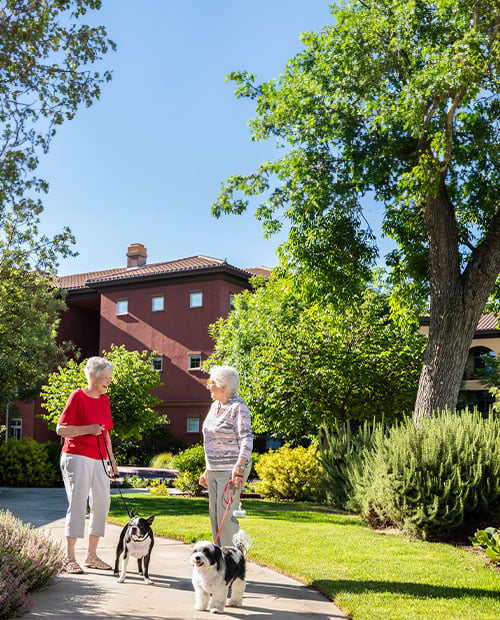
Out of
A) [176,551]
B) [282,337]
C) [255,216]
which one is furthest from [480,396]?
[176,551]

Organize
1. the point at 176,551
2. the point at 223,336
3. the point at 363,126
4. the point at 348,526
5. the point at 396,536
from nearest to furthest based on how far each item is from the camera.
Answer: the point at 176,551, the point at 396,536, the point at 348,526, the point at 363,126, the point at 223,336

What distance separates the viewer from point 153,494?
1731 cm

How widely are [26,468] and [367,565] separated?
51.4 ft

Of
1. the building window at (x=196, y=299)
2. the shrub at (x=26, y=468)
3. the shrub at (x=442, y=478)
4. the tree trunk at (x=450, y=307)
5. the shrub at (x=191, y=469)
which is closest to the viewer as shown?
the shrub at (x=442, y=478)

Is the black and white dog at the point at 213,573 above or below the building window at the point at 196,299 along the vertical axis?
below

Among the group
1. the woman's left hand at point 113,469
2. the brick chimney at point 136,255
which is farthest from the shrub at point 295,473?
the brick chimney at point 136,255

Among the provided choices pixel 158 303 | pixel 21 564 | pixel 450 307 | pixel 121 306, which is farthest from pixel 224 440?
pixel 121 306

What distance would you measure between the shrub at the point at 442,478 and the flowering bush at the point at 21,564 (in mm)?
5872

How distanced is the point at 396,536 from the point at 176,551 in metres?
3.80

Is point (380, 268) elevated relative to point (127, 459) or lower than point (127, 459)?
elevated

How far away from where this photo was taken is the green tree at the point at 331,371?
21.8 m

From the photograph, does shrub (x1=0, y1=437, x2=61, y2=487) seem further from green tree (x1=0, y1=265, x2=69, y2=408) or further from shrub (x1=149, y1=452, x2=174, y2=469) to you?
shrub (x1=149, y1=452, x2=174, y2=469)

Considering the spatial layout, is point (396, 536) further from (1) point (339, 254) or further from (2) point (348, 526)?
(1) point (339, 254)

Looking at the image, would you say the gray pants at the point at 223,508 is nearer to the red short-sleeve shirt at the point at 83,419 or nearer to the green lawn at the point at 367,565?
the green lawn at the point at 367,565
